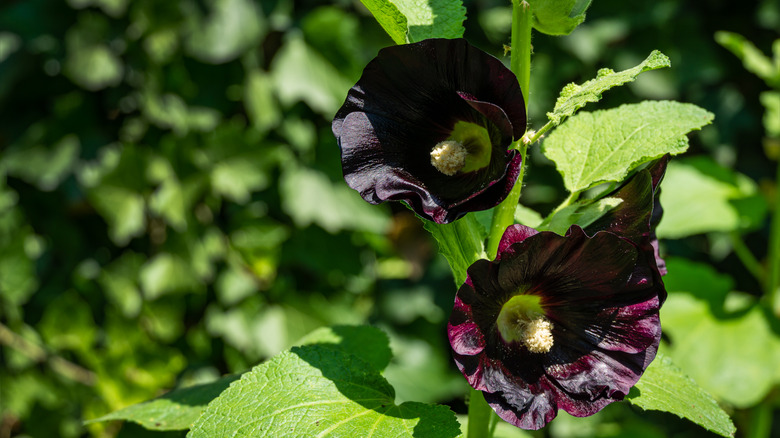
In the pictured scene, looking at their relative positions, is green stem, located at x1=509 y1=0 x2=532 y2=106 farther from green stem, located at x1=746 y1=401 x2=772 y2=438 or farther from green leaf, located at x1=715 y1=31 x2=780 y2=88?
green stem, located at x1=746 y1=401 x2=772 y2=438

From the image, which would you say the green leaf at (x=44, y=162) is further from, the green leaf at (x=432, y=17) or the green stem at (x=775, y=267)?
the green stem at (x=775, y=267)

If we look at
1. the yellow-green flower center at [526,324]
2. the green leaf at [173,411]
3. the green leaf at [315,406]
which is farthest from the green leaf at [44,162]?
the yellow-green flower center at [526,324]

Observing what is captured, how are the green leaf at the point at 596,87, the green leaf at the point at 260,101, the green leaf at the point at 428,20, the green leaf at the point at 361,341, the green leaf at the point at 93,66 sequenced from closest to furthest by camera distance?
the green leaf at the point at 596,87 < the green leaf at the point at 428,20 < the green leaf at the point at 361,341 < the green leaf at the point at 93,66 < the green leaf at the point at 260,101

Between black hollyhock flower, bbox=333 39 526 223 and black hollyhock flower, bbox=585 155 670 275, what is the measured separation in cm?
13

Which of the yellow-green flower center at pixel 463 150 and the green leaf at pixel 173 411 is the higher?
the yellow-green flower center at pixel 463 150

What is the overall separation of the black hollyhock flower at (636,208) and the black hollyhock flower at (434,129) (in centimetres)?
13

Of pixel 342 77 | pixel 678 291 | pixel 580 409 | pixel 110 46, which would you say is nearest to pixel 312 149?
pixel 342 77

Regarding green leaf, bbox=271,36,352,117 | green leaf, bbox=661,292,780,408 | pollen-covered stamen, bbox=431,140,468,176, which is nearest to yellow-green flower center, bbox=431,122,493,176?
pollen-covered stamen, bbox=431,140,468,176

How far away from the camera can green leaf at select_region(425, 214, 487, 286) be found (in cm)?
63

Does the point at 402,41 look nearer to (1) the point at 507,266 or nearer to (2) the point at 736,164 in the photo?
(1) the point at 507,266

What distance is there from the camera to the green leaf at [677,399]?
63 centimetres

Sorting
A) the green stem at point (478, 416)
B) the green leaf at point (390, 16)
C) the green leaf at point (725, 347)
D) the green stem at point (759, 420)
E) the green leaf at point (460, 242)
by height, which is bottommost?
the green stem at point (759, 420)

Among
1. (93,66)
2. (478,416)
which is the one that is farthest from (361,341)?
(93,66)

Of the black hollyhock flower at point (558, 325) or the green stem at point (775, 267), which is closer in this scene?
the black hollyhock flower at point (558, 325)
